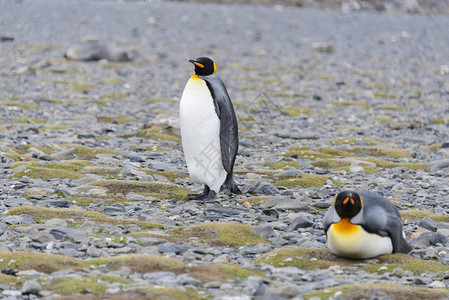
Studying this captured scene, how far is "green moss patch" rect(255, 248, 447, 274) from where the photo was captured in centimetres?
690

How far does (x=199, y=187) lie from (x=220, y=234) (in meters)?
3.13

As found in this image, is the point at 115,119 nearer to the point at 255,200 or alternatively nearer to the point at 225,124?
the point at 225,124

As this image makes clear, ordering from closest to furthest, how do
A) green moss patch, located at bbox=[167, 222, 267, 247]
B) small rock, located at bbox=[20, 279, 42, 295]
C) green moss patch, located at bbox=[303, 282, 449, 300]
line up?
small rock, located at bbox=[20, 279, 42, 295], green moss patch, located at bbox=[303, 282, 449, 300], green moss patch, located at bbox=[167, 222, 267, 247]

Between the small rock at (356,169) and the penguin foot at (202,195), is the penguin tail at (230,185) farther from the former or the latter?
the small rock at (356,169)

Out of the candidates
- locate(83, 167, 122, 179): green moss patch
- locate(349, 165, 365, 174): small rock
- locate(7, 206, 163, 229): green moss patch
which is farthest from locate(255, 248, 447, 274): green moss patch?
locate(349, 165, 365, 174): small rock

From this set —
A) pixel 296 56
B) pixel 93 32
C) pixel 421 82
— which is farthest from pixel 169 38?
pixel 421 82

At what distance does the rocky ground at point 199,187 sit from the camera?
6.37 meters

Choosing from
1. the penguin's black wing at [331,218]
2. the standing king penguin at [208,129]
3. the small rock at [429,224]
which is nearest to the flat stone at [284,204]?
the standing king penguin at [208,129]

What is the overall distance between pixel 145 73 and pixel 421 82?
10956 mm

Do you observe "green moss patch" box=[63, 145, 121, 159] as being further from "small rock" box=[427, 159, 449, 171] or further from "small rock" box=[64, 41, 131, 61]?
"small rock" box=[64, 41, 131, 61]

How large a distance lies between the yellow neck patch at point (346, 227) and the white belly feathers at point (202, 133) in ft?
Result: 11.1

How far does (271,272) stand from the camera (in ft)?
21.8

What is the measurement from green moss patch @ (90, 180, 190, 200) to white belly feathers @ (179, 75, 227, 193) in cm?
37

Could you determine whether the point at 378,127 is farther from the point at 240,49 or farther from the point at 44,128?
the point at 240,49
